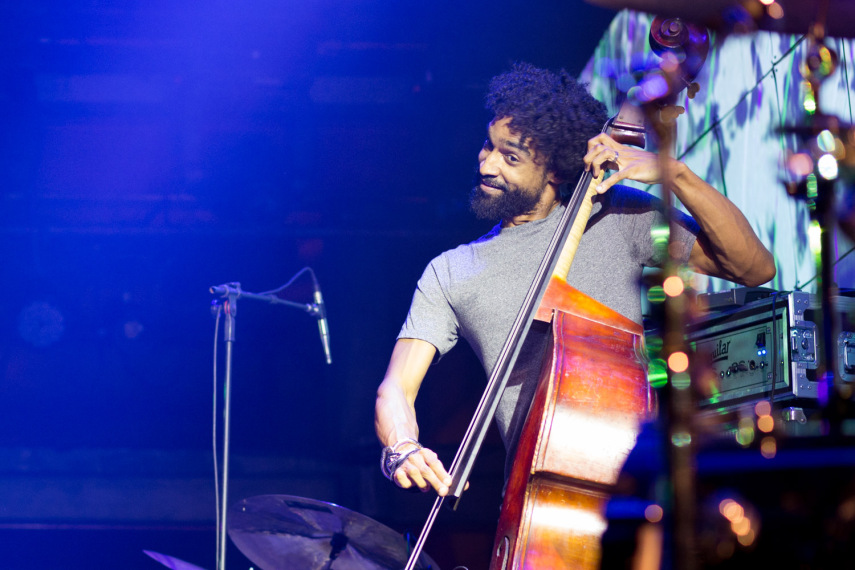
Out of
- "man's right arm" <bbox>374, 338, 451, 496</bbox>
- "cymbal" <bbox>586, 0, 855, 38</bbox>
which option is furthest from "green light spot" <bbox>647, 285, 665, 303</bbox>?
"man's right arm" <bbox>374, 338, 451, 496</bbox>

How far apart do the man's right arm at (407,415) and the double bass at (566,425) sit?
6cm

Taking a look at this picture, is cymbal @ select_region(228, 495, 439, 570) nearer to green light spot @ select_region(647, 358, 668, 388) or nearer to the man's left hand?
the man's left hand

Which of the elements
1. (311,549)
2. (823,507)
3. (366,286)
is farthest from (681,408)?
(366,286)

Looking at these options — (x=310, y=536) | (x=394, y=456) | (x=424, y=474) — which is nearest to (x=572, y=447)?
(x=424, y=474)

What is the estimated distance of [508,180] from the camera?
227 centimetres

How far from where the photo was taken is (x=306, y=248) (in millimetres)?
5230

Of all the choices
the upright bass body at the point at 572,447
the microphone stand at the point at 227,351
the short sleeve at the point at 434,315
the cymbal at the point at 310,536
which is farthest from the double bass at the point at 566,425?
the microphone stand at the point at 227,351

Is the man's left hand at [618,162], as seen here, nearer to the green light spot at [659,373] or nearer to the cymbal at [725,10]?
the cymbal at [725,10]

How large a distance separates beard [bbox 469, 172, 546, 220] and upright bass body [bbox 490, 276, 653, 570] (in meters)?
0.54

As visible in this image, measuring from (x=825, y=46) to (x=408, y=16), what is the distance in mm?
3738

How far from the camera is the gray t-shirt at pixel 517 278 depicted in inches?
80.4

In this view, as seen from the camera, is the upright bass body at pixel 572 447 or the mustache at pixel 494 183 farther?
the mustache at pixel 494 183

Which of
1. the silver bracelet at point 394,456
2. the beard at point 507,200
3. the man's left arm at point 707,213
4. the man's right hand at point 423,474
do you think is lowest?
the man's right hand at point 423,474

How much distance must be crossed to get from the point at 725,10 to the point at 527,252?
3.98 feet
